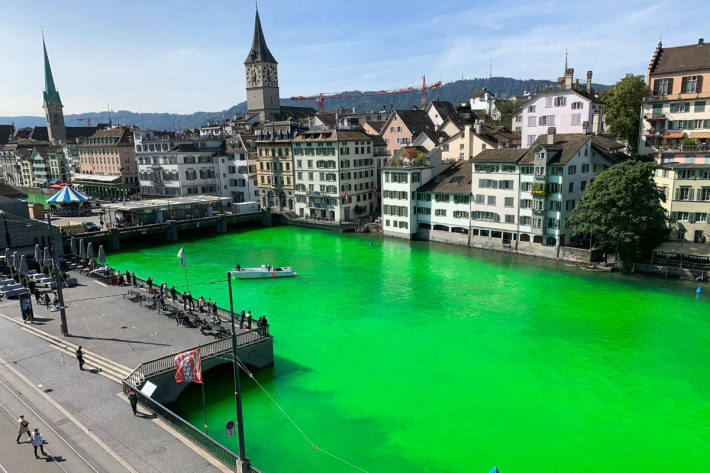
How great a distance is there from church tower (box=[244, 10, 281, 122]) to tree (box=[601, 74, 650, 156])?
10755 cm

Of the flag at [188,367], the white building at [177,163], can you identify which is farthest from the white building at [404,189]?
the flag at [188,367]

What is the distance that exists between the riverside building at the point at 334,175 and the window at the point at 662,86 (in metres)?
44.4

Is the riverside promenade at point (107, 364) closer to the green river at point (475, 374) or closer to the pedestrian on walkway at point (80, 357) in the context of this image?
the pedestrian on walkway at point (80, 357)

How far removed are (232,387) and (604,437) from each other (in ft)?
68.6

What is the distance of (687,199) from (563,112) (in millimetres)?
26914

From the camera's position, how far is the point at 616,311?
42.0 m

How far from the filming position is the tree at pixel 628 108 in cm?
7206

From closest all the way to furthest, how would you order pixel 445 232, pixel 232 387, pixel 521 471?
pixel 521 471 < pixel 232 387 < pixel 445 232

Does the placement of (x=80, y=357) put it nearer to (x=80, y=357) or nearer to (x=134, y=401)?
(x=80, y=357)

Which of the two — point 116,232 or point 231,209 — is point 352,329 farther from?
point 231,209

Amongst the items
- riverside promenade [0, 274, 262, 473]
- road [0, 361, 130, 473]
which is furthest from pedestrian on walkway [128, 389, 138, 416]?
road [0, 361, 130, 473]

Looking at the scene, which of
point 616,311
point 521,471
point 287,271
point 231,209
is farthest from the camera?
point 231,209

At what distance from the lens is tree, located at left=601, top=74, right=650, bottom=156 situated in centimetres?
7206

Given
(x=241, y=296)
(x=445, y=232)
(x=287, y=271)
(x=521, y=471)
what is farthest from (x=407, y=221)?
(x=521, y=471)
